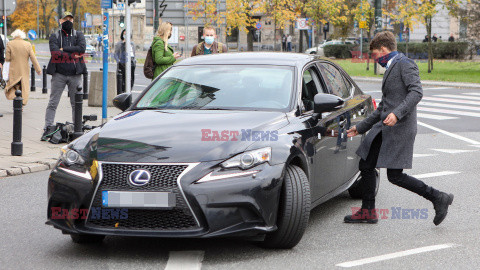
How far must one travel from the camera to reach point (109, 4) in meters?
15.2

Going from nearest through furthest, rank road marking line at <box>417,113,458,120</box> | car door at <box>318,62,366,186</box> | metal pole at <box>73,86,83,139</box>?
car door at <box>318,62,366,186</box>, metal pole at <box>73,86,83,139</box>, road marking line at <box>417,113,458,120</box>

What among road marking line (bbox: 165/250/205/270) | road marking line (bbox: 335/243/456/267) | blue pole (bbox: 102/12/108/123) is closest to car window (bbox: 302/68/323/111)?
road marking line (bbox: 335/243/456/267)

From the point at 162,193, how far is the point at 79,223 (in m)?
0.70

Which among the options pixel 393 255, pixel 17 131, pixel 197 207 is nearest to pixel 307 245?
pixel 393 255

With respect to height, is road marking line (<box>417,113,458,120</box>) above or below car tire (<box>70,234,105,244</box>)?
above

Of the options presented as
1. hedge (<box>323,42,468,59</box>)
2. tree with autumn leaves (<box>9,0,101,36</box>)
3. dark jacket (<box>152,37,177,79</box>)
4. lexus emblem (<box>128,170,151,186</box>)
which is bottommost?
lexus emblem (<box>128,170,151,186</box>)

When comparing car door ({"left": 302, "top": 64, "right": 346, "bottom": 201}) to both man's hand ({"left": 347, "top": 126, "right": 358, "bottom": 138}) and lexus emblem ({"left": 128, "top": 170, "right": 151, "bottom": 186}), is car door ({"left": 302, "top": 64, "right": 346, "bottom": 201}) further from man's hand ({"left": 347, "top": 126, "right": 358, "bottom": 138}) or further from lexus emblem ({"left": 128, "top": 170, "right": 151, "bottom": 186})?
lexus emblem ({"left": 128, "top": 170, "right": 151, "bottom": 186})

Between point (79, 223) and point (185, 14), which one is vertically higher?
point (185, 14)

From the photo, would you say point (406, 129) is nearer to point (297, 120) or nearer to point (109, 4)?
point (297, 120)

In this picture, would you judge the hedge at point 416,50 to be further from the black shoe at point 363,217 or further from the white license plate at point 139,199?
the white license plate at point 139,199

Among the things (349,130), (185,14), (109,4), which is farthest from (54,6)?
(349,130)

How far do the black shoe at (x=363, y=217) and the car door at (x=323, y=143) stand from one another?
311 mm

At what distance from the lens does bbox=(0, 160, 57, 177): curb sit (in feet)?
33.5

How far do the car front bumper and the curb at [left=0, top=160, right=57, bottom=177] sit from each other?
4721 millimetres
